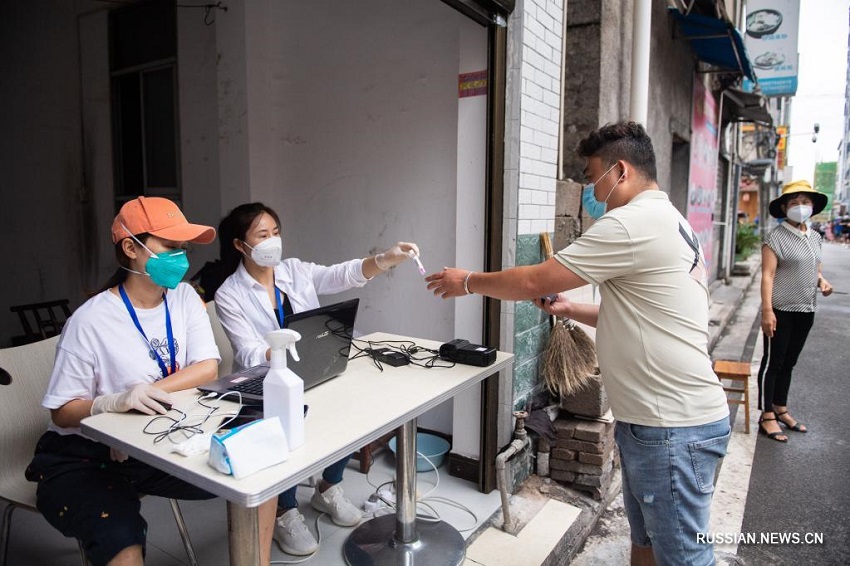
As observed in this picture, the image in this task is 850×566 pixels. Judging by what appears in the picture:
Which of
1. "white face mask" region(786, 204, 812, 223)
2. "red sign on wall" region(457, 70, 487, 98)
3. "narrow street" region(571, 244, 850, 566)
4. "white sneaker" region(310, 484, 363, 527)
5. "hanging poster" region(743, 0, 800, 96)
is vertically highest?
"hanging poster" region(743, 0, 800, 96)

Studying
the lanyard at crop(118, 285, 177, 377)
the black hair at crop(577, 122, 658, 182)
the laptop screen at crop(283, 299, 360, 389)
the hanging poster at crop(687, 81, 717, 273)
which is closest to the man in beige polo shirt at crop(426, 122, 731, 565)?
the black hair at crop(577, 122, 658, 182)

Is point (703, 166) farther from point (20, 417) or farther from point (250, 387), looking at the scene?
point (20, 417)

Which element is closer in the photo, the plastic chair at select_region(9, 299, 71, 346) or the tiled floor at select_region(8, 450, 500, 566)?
the tiled floor at select_region(8, 450, 500, 566)

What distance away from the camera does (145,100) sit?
19.3 ft

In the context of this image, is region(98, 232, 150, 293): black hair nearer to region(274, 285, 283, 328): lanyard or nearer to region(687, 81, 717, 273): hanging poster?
region(274, 285, 283, 328): lanyard

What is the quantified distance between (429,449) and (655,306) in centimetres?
211

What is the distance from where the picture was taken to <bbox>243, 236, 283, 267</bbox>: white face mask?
2.66 metres

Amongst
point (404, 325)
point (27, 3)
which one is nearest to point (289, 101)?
point (404, 325)

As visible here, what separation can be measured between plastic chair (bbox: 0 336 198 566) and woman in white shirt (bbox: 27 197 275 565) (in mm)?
279

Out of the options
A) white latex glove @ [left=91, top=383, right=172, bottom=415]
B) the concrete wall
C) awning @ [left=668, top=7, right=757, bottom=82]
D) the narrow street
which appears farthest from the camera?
awning @ [left=668, top=7, right=757, bottom=82]

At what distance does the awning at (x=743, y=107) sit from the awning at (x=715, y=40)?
7.95 ft

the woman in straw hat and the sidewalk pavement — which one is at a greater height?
the woman in straw hat

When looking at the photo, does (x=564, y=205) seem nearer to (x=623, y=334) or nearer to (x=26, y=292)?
(x=623, y=334)

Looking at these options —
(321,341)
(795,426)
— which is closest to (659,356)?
(321,341)
